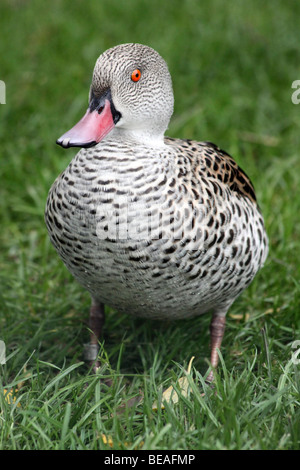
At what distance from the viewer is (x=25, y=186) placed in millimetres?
4535

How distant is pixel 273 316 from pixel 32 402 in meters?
1.33

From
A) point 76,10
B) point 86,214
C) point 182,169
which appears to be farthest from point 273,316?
point 76,10

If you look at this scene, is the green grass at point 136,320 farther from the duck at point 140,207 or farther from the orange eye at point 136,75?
the orange eye at point 136,75

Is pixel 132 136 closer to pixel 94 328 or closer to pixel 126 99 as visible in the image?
pixel 126 99

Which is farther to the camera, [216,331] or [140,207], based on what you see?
[216,331]

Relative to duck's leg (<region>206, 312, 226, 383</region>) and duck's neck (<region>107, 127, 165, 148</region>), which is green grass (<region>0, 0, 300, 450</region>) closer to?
duck's leg (<region>206, 312, 226, 383</region>)

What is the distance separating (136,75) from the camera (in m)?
2.72

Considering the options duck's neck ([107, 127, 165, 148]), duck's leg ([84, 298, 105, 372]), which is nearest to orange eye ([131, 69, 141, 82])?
duck's neck ([107, 127, 165, 148])

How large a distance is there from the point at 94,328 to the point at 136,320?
1.01 ft

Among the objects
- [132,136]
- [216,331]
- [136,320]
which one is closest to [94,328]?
[136,320]

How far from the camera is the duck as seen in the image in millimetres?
2611

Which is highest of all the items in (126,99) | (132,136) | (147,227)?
(126,99)

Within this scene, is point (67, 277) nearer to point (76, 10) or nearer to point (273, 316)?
point (273, 316)

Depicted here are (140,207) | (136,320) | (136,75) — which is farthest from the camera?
(136,320)
